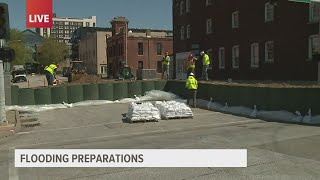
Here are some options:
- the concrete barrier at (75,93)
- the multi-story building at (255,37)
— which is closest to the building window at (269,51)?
the multi-story building at (255,37)

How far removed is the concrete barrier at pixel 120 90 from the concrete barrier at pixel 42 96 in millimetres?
4074

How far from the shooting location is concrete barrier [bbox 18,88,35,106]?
22469 millimetres

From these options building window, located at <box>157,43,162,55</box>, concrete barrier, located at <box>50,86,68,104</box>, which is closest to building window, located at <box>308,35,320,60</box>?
concrete barrier, located at <box>50,86,68,104</box>

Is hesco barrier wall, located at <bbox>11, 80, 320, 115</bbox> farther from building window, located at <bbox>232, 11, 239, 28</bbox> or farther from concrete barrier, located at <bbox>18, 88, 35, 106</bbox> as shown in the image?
building window, located at <bbox>232, 11, 239, 28</bbox>

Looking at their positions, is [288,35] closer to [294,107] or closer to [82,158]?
[294,107]

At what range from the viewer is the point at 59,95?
76.3 feet

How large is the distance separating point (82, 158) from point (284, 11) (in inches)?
946

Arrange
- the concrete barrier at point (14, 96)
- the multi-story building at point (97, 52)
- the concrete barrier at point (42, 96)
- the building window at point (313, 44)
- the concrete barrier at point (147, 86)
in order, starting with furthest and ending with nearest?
the multi-story building at point (97, 52) → the building window at point (313, 44) → the concrete barrier at point (147, 86) → the concrete barrier at point (42, 96) → the concrete barrier at point (14, 96)

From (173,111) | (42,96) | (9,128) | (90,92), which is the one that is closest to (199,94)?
(90,92)

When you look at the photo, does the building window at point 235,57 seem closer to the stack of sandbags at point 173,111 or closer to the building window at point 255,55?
the building window at point 255,55

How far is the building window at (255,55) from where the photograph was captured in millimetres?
33188

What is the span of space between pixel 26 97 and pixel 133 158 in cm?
1531

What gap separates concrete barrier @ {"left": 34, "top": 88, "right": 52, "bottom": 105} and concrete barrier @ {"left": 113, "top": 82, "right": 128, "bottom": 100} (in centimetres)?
407

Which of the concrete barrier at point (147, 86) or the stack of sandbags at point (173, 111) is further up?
the concrete barrier at point (147, 86)
